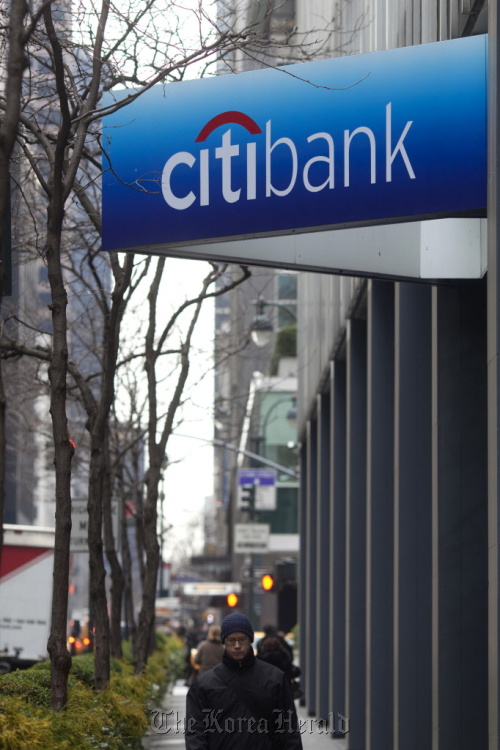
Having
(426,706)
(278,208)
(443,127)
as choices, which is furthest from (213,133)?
(426,706)

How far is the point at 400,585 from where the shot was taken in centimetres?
1314

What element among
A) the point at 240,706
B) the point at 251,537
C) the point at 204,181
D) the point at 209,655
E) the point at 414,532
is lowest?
the point at 209,655

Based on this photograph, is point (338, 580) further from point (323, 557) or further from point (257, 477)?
point (257, 477)

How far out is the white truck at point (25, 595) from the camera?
87.5ft

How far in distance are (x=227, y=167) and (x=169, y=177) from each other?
517 mm

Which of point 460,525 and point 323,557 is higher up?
point 460,525

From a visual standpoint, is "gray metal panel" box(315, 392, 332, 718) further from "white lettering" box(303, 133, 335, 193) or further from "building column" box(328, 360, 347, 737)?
"white lettering" box(303, 133, 335, 193)

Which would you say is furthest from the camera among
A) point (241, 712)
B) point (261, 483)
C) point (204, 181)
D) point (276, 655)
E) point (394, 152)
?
point (261, 483)

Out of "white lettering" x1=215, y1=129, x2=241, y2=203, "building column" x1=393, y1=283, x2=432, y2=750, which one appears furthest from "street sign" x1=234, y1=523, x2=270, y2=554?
"white lettering" x1=215, y1=129, x2=241, y2=203

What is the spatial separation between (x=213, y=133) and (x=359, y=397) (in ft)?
28.6

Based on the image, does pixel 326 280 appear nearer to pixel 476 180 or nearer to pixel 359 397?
pixel 359 397

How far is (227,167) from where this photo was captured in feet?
33.2

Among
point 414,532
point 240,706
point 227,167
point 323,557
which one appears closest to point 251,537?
point 323,557

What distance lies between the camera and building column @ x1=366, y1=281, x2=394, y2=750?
15.0 metres
